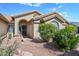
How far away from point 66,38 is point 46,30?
462mm

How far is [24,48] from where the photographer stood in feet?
18.9

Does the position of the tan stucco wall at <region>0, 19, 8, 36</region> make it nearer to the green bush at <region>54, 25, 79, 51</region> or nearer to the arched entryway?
the arched entryway

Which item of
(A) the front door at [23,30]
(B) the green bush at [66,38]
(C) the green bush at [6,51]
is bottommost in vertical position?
(C) the green bush at [6,51]

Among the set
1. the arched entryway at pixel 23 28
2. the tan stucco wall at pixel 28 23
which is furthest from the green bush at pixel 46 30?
the arched entryway at pixel 23 28

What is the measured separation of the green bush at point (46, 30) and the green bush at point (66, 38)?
4.3 inches

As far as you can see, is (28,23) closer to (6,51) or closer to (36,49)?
(36,49)

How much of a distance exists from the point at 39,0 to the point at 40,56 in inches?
38.5

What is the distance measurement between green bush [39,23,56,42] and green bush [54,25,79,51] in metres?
0.11

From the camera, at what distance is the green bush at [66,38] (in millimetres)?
5816

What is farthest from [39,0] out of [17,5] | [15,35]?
[15,35]

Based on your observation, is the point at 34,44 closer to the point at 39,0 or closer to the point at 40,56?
the point at 40,56

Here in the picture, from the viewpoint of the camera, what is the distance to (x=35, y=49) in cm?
573

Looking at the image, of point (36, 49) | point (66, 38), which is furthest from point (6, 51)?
point (66, 38)

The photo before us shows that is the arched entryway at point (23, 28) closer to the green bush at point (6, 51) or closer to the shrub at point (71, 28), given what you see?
the green bush at point (6, 51)
